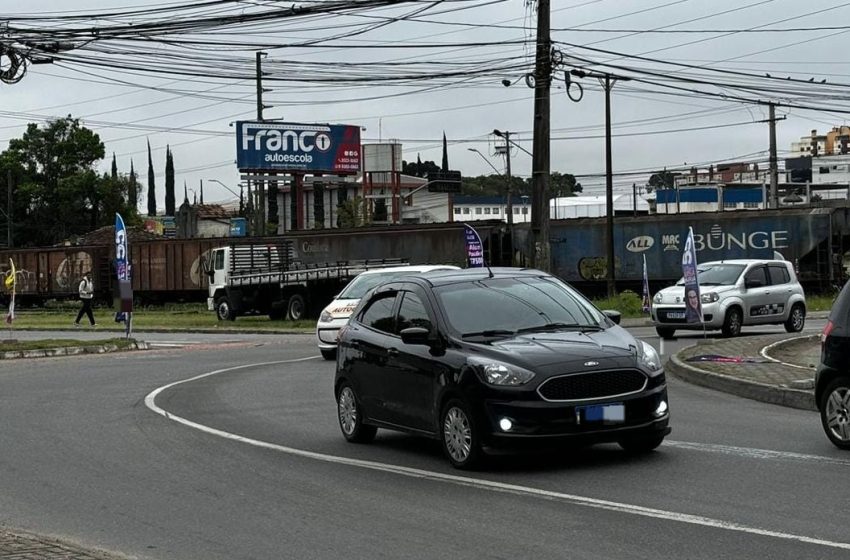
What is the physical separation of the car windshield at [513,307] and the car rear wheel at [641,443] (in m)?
0.98

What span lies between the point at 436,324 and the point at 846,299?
3537mm

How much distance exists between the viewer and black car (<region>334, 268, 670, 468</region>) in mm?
9328

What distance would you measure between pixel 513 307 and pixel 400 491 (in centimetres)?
216

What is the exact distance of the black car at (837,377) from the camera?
1030cm

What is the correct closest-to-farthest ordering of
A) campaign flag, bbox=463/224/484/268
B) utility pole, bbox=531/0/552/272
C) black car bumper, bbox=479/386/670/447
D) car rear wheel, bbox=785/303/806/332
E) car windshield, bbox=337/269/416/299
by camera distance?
1. black car bumper, bbox=479/386/670/447
2. car windshield, bbox=337/269/416/299
3. utility pole, bbox=531/0/552/272
4. car rear wheel, bbox=785/303/806/332
5. campaign flag, bbox=463/224/484/268

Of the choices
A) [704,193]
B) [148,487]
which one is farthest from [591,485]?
[704,193]

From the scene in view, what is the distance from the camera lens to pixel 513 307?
1056cm

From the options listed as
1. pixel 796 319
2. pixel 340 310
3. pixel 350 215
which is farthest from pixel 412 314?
pixel 350 215

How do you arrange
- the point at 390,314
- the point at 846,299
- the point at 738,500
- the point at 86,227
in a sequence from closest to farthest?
the point at 738,500, the point at 846,299, the point at 390,314, the point at 86,227

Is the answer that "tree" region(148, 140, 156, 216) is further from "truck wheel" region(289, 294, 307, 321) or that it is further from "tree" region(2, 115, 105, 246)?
"truck wheel" region(289, 294, 307, 321)

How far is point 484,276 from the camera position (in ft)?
36.6

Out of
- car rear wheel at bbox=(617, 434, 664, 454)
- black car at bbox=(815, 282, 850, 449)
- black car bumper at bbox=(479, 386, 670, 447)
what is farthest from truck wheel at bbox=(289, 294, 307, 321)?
black car bumper at bbox=(479, 386, 670, 447)

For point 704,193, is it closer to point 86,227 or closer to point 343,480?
point 86,227

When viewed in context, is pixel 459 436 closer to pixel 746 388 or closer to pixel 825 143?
pixel 746 388
